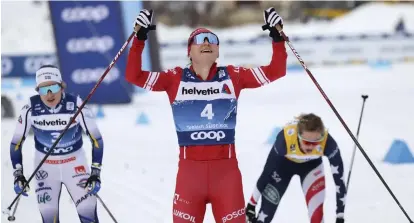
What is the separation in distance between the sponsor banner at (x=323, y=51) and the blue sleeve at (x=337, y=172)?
677 inches

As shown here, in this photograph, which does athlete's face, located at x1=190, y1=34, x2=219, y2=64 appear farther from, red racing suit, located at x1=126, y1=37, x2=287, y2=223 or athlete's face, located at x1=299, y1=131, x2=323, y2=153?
athlete's face, located at x1=299, y1=131, x2=323, y2=153

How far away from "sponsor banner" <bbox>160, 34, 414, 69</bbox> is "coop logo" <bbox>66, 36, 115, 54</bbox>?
24.8 ft

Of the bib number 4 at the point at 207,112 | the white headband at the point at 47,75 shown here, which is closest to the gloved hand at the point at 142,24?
the bib number 4 at the point at 207,112

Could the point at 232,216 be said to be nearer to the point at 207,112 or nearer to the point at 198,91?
the point at 207,112

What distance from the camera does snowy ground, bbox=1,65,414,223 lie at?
6.70m

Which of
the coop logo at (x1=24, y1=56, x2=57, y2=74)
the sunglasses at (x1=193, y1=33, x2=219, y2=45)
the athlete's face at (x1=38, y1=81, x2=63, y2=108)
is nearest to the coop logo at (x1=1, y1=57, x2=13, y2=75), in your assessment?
the coop logo at (x1=24, y1=56, x2=57, y2=74)

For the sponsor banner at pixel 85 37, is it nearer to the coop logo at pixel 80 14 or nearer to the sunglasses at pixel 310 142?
the coop logo at pixel 80 14

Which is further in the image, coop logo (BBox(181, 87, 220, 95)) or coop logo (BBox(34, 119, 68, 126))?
coop logo (BBox(34, 119, 68, 126))

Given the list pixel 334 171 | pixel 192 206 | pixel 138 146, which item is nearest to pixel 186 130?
pixel 192 206

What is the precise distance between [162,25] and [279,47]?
121ft

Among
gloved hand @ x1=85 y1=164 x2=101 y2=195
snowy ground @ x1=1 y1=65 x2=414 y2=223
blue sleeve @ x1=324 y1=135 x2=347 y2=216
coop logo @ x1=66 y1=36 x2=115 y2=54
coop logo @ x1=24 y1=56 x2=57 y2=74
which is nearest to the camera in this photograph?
gloved hand @ x1=85 y1=164 x2=101 y2=195

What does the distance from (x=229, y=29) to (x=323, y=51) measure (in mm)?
18583

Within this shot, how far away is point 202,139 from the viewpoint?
12.7ft

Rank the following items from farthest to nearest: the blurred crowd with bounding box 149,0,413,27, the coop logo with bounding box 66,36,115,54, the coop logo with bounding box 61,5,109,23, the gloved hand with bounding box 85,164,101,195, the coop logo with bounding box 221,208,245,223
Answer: the blurred crowd with bounding box 149,0,413,27
the coop logo with bounding box 66,36,115,54
the coop logo with bounding box 61,5,109,23
the gloved hand with bounding box 85,164,101,195
the coop logo with bounding box 221,208,245,223
